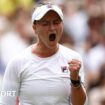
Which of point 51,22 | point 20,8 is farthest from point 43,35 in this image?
point 20,8

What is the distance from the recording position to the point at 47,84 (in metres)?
6.38

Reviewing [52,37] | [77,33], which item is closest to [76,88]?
[52,37]

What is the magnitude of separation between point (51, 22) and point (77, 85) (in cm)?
66

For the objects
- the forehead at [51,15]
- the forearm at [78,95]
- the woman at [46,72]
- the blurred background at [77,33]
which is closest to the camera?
the forearm at [78,95]

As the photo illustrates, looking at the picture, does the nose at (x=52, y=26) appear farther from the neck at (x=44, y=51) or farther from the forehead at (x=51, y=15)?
the neck at (x=44, y=51)

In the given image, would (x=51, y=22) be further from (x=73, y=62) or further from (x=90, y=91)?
(x=90, y=91)

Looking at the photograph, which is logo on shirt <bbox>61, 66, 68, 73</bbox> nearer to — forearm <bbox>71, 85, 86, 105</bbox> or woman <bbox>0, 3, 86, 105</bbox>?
woman <bbox>0, 3, 86, 105</bbox>

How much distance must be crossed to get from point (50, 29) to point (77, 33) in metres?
6.77

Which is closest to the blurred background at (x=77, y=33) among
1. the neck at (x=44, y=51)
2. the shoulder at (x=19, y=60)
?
the neck at (x=44, y=51)

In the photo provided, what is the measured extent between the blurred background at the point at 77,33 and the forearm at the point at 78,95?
3877mm

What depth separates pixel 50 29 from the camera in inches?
253

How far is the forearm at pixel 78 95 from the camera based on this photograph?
625cm

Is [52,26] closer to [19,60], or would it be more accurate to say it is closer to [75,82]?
[19,60]

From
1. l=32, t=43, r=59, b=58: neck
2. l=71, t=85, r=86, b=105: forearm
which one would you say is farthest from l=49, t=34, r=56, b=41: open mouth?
l=71, t=85, r=86, b=105: forearm
